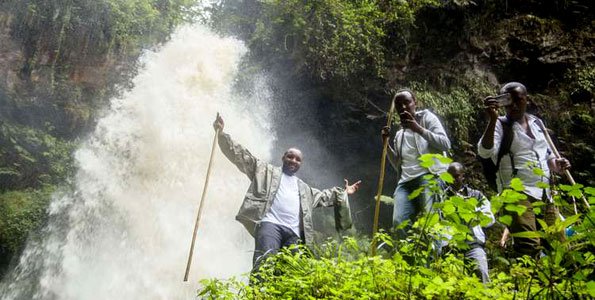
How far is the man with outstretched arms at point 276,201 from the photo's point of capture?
412 centimetres

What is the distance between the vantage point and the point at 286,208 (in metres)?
4.33

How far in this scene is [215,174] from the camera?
11211mm

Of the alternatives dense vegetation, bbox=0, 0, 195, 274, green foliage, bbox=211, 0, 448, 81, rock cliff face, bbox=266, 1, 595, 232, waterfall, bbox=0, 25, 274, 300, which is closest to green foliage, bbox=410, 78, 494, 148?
rock cliff face, bbox=266, 1, 595, 232

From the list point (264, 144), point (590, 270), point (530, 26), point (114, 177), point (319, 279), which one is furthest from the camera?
point (264, 144)

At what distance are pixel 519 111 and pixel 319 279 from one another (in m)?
2.26

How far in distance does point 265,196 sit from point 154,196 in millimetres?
7015

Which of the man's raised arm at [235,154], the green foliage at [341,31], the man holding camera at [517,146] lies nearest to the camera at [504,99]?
the man holding camera at [517,146]

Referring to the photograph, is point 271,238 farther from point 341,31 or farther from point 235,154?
point 341,31

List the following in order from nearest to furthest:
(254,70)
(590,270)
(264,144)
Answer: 1. (590,270)
2. (264,144)
3. (254,70)

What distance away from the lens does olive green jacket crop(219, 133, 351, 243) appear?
4316 millimetres

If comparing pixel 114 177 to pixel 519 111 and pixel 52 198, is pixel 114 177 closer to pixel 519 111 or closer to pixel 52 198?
pixel 52 198

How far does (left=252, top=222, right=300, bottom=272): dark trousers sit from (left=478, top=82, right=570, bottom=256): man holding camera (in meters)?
1.87

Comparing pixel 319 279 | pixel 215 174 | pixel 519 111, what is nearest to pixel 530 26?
pixel 519 111

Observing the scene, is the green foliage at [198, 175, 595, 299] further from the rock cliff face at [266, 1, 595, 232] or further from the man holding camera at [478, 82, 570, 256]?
the rock cliff face at [266, 1, 595, 232]
